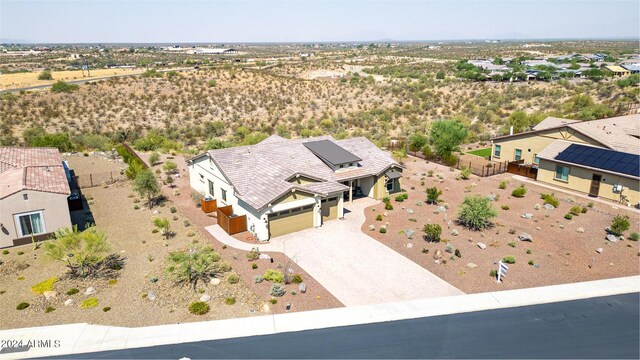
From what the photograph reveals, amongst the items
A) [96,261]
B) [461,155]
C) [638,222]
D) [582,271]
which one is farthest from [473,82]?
[96,261]

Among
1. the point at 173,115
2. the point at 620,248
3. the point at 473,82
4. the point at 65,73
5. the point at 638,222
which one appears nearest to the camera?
the point at 620,248

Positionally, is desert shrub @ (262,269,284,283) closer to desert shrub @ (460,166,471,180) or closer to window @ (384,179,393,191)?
window @ (384,179,393,191)

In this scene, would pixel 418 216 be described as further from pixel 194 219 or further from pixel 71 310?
pixel 71 310

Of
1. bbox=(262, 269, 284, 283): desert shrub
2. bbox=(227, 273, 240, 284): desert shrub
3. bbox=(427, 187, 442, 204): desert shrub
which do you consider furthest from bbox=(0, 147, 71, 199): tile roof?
bbox=(427, 187, 442, 204): desert shrub

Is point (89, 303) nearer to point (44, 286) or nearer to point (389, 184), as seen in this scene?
point (44, 286)

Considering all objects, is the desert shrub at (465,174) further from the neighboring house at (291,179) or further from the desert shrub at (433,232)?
the desert shrub at (433,232)

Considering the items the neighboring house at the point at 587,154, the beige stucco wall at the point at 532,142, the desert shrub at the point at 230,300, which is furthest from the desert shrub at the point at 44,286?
the beige stucco wall at the point at 532,142
